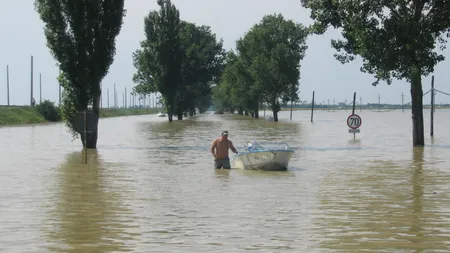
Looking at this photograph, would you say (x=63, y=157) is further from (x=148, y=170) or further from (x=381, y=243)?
(x=381, y=243)

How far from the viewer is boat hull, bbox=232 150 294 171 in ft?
82.6

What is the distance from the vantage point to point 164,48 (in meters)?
97.2

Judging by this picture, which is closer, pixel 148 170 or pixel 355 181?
pixel 355 181

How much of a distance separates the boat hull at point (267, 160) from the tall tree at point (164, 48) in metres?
72.8

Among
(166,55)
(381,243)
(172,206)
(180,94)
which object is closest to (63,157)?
(172,206)

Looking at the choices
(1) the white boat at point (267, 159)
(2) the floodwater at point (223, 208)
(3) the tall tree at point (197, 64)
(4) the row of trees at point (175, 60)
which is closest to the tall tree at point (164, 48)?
(4) the row of trees at point (175, 60)

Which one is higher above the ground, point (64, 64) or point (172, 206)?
point (64, 64)

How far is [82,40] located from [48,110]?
7730 cm

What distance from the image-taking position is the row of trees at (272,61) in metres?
105

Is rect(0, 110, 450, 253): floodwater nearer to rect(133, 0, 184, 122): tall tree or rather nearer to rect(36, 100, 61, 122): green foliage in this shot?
rect(133, 0, 184, 122): tall tree

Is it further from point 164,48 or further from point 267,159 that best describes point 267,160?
point 164,48

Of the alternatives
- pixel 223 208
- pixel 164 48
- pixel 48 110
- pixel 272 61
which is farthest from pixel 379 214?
pixel 48 110

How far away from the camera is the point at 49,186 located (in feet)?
67.3

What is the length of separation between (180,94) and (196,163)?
7982cm
